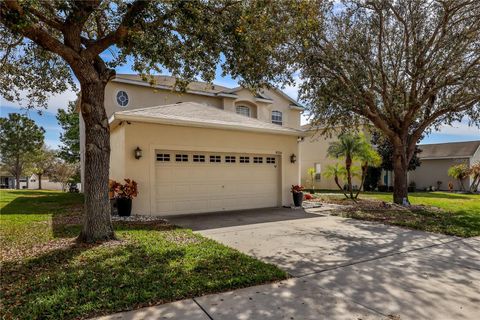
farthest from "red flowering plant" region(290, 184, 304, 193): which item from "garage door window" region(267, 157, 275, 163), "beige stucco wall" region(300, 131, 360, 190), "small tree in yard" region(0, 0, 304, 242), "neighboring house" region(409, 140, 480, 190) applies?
"neighboring house" region(409, 140, 480, 190)

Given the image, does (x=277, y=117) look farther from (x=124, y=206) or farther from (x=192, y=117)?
(x=124, y=206)

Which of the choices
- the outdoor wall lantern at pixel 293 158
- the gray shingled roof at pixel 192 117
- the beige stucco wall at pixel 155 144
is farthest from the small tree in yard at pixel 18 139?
the outdoor wall lantern at pixel 293 158

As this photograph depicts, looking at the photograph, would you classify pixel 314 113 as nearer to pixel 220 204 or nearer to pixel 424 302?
pixel 220 204

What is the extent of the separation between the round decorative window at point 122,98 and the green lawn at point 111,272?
11475 millimetres

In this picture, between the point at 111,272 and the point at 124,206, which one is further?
the point at 124,206

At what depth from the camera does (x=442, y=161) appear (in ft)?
99.5

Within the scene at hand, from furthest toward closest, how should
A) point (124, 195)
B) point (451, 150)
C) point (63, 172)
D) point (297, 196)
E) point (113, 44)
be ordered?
point (63, 172) < point (451, 150) < point (297, 196) < point (124, 195) < point (113, 44)

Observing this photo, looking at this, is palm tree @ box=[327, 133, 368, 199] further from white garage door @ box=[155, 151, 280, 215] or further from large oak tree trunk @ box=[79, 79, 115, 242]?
large oak tree trunk @ box=[79, 79, 115, 242]

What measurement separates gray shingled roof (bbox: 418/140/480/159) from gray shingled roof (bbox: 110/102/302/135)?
23462mm

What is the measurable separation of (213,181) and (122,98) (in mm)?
9410

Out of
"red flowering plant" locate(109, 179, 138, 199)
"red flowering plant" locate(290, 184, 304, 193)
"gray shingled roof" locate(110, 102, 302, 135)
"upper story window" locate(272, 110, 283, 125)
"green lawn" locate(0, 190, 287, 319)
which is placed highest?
"upper story window" locate(272, 110, 283, 125)

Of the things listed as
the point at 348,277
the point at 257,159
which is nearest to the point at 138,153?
the point at 257,159

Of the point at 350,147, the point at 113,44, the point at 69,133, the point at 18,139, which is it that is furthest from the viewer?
the point at 18,139

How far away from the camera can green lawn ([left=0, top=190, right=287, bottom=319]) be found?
3.79 metres
